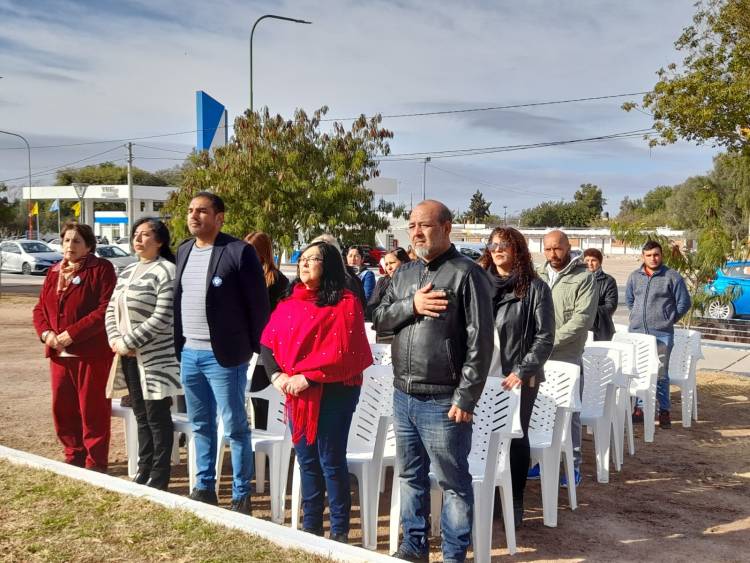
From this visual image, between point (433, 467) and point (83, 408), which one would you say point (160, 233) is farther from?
point (433, 467)

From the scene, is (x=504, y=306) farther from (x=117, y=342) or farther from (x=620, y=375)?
(x=117, y=342)

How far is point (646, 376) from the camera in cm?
716

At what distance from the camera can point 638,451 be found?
6633 millimetres

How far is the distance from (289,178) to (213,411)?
310 inches

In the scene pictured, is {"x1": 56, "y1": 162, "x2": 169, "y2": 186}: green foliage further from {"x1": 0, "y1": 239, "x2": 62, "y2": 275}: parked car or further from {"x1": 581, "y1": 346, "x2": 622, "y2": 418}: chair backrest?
{"x1": 581, "y1": 346, "x2": 622, "y2": 418}: chair backrest

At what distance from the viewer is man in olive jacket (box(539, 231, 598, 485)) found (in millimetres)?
5500

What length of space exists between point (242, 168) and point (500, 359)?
26.6 ft

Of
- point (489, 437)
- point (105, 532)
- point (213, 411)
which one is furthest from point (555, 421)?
point (105, 532)

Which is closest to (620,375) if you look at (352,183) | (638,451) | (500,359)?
(638,451)

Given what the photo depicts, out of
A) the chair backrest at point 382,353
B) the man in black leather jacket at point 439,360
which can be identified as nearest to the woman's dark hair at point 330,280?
the man in black leather jacket at point 439,360

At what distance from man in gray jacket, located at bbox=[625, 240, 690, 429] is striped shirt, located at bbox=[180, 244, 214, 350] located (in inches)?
194

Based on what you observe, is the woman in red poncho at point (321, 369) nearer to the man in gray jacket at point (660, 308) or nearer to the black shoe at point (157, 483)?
the black shoe at point (157, 483)

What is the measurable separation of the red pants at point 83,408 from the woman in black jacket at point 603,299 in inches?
183

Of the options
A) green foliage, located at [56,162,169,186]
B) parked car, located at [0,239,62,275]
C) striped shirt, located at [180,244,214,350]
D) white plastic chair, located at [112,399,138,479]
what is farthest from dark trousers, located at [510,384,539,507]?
green foliage, located at [56,162,169,186]
